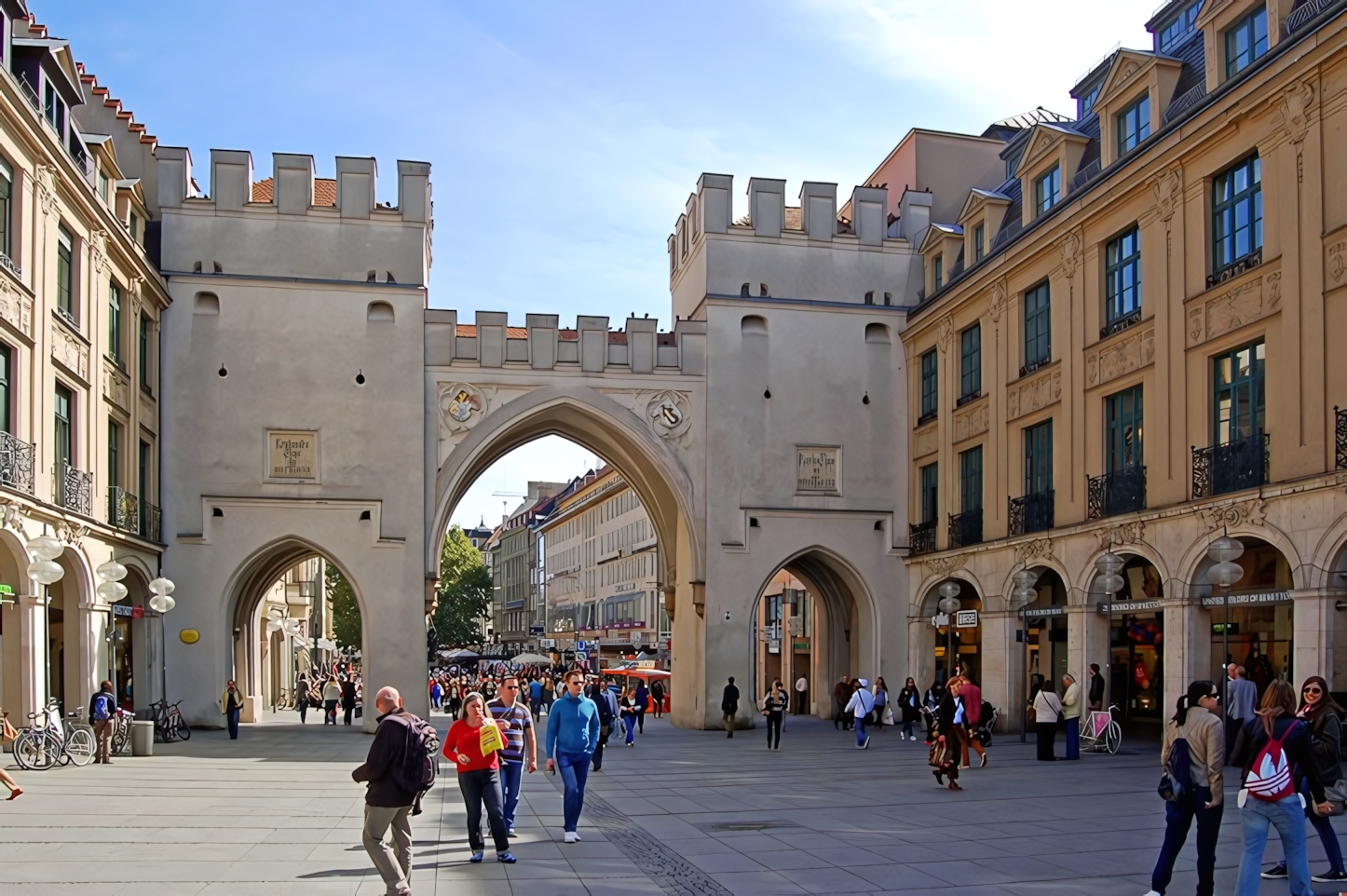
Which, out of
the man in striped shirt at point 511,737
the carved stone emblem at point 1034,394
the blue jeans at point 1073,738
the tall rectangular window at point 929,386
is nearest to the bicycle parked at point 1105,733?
the blue jeans at point 1073,738

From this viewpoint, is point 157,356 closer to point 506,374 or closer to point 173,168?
point 173,168

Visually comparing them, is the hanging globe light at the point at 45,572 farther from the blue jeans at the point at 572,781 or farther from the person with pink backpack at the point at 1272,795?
the person with pink backpack at the point at 1272,795

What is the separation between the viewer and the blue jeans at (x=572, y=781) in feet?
41.9

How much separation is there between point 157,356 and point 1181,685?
22816 millimetres

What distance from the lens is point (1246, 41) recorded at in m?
22.4

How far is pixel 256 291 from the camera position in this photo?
33000 mm

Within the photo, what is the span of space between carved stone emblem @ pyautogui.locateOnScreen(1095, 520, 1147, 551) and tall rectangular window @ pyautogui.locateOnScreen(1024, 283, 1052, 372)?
4392 millimetres

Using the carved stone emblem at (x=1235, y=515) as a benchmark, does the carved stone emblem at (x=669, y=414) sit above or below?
above

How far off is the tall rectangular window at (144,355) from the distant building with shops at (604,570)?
31.7 m

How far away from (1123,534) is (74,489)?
60.5 ft

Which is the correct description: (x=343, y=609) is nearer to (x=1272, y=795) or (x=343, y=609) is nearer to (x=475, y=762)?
(x=475, y=762)

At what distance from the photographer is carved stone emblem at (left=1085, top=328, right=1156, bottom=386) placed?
24.5 meters

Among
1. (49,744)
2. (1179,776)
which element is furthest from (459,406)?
(1179,776)

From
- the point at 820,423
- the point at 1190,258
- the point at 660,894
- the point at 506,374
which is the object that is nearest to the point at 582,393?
the point at 506,374
